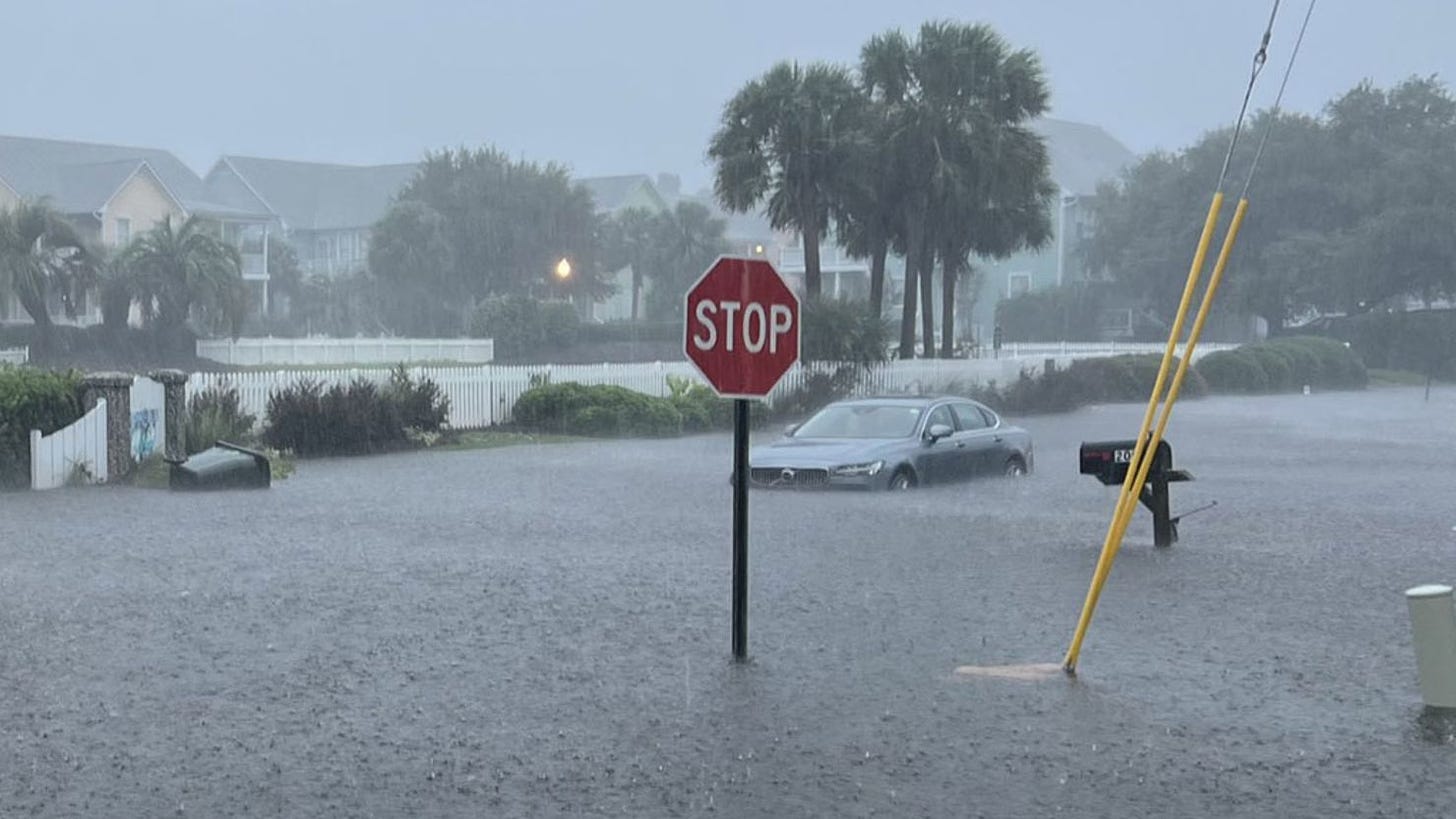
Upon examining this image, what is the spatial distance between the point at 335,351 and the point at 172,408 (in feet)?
108

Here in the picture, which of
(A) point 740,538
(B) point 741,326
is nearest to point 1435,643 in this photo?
(A) point 740,538

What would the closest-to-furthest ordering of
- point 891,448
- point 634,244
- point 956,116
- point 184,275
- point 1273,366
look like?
point 891,448, point 956,116, point 184,275, point 1273,366, point 634,244

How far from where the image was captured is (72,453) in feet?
72.5

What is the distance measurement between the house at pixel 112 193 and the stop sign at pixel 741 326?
5390 cm

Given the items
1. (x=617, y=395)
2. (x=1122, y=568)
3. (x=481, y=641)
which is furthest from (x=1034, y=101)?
(x=481, y=641)

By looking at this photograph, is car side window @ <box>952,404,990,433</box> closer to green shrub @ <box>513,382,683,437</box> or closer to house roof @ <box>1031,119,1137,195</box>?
green shrub @ <box>513,382,683,437</box>

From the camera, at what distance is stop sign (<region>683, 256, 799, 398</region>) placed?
1034cm

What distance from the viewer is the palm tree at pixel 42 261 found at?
52.8 meters

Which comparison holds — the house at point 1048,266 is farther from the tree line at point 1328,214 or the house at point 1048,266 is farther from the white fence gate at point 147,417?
the white fence gate at point 147,417

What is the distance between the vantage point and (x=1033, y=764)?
8305 mm

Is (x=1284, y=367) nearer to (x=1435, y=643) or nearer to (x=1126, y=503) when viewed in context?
(x=1126, y=503)

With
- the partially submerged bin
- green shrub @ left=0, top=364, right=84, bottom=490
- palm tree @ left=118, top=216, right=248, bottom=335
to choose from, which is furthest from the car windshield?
palm tree @ left=118, top=216, right=248, bottom=335

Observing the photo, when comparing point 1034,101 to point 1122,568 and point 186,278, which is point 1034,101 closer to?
point 186,278

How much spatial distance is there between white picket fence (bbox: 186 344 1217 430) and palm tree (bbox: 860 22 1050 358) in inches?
165
